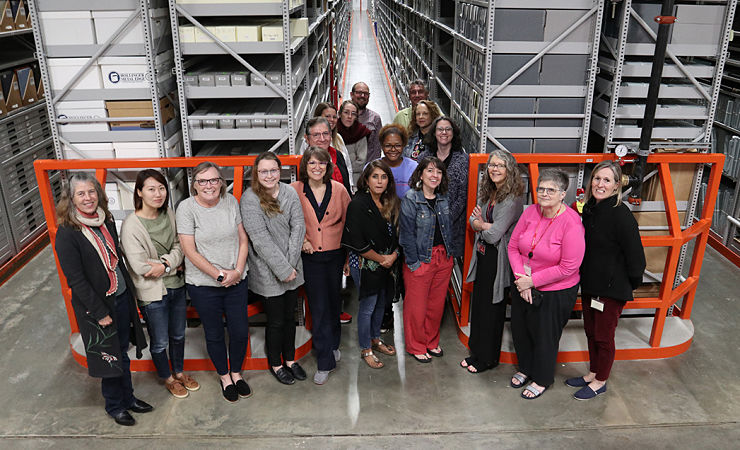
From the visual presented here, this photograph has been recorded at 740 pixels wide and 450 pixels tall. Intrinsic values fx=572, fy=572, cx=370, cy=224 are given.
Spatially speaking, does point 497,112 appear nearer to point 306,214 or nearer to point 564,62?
point 564,62

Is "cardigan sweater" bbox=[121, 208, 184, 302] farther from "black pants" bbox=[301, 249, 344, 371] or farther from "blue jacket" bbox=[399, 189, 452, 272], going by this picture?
"blue jacket" bbox=[399, 189, 452, 272]

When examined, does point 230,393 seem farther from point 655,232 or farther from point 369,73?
point 369,73

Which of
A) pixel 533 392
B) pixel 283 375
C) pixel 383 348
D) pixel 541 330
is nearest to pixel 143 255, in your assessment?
pixel 283 375

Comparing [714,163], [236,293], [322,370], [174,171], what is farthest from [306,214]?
[714,163]

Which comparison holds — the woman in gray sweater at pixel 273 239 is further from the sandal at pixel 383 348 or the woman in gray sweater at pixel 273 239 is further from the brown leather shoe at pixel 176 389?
the sandal at pixel 383 348

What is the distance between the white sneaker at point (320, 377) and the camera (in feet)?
13.2

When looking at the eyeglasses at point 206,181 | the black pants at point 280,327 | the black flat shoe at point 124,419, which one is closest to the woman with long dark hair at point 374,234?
the black pants at point 280,327

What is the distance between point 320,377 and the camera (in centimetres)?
405

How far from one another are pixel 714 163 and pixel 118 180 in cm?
440

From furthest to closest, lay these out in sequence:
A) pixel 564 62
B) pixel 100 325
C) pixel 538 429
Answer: pixel 564 62 → pixel 538 429 → pixel 100 325

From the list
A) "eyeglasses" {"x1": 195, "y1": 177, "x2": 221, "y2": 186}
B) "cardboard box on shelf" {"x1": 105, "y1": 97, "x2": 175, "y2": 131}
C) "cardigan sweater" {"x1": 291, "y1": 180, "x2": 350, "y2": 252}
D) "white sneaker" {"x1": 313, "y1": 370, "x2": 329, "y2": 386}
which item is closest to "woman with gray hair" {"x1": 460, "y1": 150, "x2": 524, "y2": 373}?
"cardigan sweater" {"x1": 291, "y1": 180, "x2": 350, "y2": 252}

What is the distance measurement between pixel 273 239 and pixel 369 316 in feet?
3.09

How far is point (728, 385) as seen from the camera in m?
4.05

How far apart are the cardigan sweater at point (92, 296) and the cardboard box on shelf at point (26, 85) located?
13.6 feet
